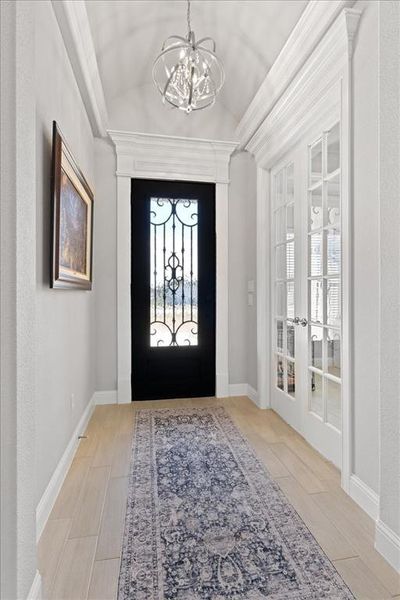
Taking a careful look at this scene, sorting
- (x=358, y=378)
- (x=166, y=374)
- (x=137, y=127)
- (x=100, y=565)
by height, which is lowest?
(x=100, y=565)

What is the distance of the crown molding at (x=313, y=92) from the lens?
191cm

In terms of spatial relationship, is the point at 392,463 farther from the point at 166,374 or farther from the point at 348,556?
the point at 166,374

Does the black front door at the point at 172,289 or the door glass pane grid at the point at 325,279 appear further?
the black front door at the point at 172,289

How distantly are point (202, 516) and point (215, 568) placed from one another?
1.10 ft

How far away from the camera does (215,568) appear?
1.42 metres

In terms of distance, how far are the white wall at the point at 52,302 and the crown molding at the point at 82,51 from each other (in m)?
0.05

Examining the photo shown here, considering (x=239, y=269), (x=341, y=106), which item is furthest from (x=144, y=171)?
(x=341, y=106)

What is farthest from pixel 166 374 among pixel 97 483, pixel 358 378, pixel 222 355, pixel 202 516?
pixel 358 378

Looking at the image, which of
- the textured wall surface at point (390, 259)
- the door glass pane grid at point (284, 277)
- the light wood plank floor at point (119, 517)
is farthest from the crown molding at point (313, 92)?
the light wood plank floor at point (119, 517)

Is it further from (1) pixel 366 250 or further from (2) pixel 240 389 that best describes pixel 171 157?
(2) pixel 240 389

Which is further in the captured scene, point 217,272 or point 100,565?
point 217,272

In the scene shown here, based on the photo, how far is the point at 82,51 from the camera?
2281 millimetres

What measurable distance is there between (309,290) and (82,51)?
234 centimetres
